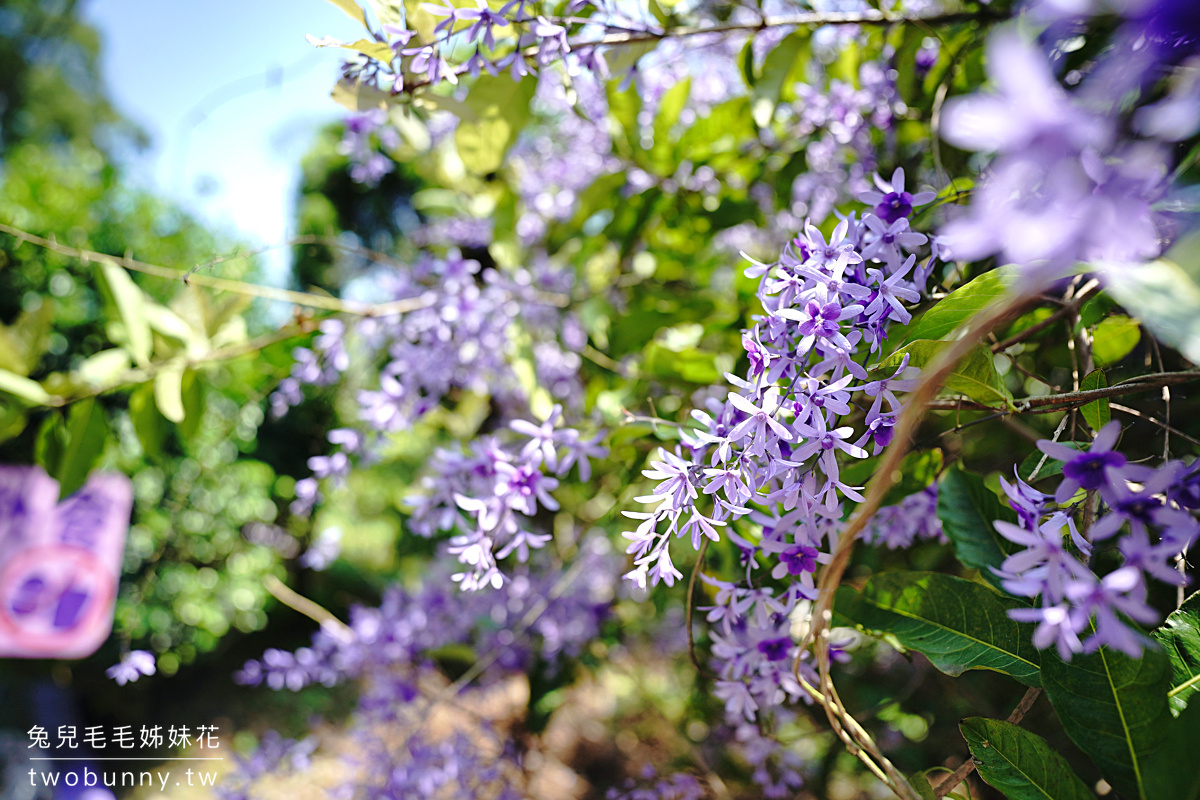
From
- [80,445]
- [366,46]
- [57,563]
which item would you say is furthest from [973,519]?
[57,563]

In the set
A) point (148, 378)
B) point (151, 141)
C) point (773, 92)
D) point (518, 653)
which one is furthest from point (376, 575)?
point (151, 141)

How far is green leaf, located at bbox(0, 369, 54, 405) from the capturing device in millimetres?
1085

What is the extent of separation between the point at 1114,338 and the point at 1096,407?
27 centimetres

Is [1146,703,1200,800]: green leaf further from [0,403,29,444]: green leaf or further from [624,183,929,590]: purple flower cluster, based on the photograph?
[0,403,29,444]: green leaf

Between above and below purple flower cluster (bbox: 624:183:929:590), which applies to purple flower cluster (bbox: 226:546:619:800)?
below

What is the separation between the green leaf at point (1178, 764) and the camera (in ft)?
1.34

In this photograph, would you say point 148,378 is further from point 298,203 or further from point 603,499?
point 298,203

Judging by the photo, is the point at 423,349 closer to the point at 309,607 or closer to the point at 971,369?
the point at 309,607

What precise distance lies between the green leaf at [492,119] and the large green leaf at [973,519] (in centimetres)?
71

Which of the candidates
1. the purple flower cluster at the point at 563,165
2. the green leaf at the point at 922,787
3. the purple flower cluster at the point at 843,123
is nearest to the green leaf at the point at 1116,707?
the green leaf at the point at 922,787

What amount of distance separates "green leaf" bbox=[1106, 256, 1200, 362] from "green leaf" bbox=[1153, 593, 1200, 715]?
347 millimetres

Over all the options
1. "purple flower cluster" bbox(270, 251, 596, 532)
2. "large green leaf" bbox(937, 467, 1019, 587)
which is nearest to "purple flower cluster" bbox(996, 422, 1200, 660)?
"large green leaf" bbox(937, 467, 1019, 587)

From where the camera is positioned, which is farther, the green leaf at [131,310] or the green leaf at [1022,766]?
the green leaf at [131,310]

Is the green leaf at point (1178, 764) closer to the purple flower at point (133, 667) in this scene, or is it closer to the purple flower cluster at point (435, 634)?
the purple flower cluster at point (435, 634)
